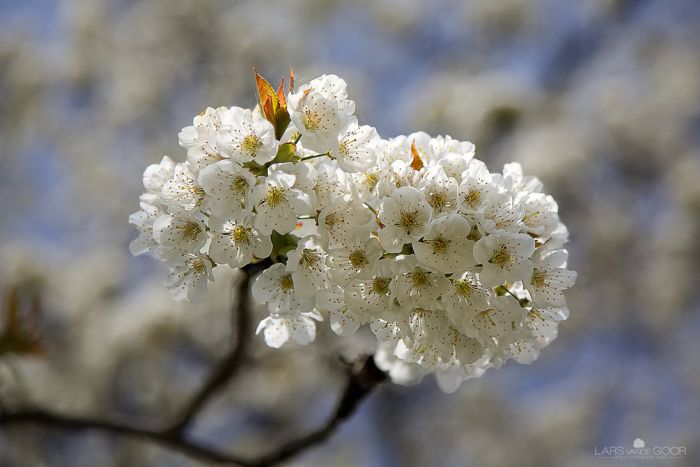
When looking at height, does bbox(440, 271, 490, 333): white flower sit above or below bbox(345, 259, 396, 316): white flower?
below

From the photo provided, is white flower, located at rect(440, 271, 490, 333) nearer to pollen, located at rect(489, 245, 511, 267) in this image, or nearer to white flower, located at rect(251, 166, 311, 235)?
pollen, located at rect(489, 245, 511, 267)

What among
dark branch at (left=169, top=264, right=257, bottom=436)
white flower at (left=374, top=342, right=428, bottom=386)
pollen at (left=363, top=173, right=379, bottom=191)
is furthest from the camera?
dark branch at (left=169, top=264, right=257, bottom=436)

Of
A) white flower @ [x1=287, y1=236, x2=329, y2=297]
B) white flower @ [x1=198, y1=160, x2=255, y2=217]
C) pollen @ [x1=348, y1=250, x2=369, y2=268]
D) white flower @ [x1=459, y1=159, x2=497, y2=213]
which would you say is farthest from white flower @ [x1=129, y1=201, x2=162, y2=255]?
white flower @ [x1=459, y1=159, x2=497, y2=213]

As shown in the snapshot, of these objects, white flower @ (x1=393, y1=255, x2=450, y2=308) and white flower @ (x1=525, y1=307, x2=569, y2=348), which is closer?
white flower @ (x1=393, y1=255, x2=450, y2=308)

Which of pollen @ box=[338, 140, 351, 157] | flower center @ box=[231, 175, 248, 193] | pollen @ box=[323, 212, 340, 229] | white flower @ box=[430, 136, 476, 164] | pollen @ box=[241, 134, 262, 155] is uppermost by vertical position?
pollen @ box=[241, 134, 262, 155]

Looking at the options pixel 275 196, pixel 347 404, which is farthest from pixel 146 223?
pixel 347 404

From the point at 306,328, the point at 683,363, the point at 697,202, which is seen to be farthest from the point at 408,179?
the point at 683,363

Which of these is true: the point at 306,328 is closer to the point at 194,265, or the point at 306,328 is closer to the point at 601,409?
the point at 194,265
